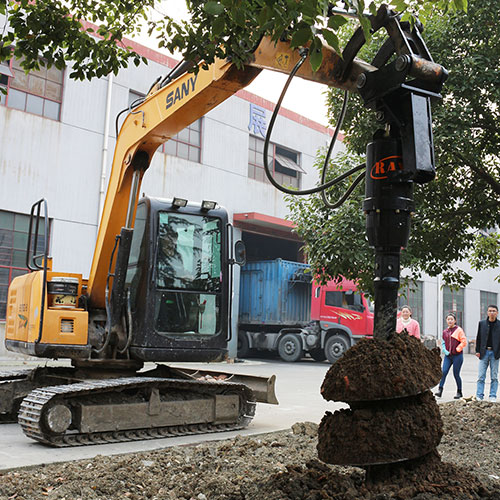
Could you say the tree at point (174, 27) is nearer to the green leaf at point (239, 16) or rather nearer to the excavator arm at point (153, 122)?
the green leaf at point (239, 16)

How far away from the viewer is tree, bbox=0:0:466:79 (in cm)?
286

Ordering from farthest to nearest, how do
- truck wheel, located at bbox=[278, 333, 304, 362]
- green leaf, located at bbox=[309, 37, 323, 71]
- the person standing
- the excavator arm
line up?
truck wheel, located at bbox=[278, 333, 304, 362] < the person standing < the excavator arm < green leaf, located at bbox=[309, 37, 323, 71]

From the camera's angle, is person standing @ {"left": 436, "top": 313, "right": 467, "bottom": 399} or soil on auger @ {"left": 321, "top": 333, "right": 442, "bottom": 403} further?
person standing @ {"left": 436, "top": 313, "right": 467, "bottom": 399}

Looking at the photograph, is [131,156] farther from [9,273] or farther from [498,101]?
[9,273]

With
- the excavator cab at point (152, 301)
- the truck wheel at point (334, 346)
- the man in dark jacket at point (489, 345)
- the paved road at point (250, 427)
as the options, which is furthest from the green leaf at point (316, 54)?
the truck wheel at point (334, 346)

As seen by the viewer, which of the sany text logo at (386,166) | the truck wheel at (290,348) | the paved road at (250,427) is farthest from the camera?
the truck wheel at (290,348)

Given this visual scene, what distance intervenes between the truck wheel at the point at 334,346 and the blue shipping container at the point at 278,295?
47.9 inches

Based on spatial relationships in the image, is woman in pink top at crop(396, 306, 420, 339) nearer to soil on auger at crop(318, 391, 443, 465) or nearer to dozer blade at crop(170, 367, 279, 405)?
dozer blade at crop(170, 367, 279, 405)

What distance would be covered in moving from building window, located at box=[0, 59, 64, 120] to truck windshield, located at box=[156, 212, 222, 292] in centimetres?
1081

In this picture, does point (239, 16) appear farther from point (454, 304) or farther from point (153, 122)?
point (454, 304)

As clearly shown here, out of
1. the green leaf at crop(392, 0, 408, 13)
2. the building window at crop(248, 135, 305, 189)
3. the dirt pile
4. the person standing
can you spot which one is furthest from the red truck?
the green leaf at crop(392, 0, 408, 13)

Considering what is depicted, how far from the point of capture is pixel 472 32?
7.16 m

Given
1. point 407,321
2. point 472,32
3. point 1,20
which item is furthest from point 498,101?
point 1,20

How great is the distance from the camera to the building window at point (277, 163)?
23828 mm
